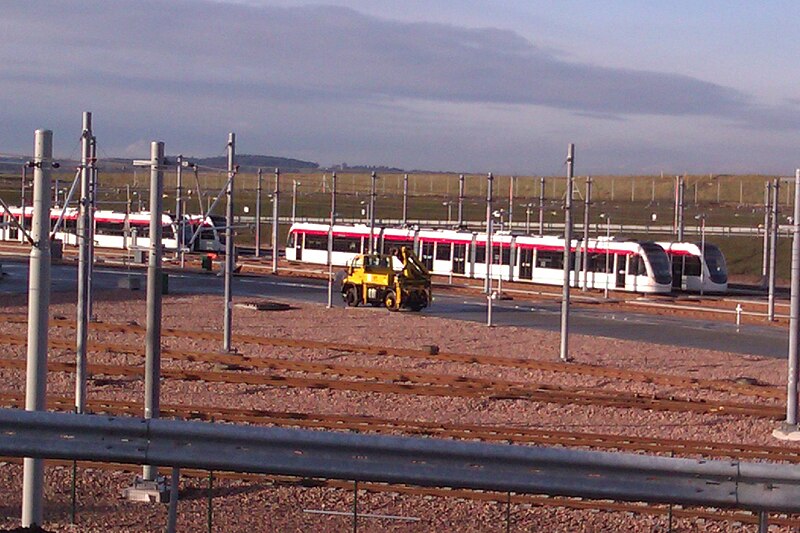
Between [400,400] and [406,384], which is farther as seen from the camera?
[406,384]

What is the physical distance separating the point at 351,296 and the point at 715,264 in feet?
51.8

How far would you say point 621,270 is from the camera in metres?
43.8

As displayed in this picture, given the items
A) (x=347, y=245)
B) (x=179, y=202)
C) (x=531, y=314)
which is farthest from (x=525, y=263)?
(x=179, y=202)

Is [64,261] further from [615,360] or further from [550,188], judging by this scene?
[550,188]

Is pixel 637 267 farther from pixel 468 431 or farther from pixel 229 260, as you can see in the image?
pixel 468 431

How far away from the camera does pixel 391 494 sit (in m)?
10.3

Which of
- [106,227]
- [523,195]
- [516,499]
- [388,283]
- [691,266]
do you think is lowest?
[516,499]

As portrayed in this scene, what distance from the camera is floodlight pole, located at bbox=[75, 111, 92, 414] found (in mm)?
13109

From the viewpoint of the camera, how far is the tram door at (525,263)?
1832 inches

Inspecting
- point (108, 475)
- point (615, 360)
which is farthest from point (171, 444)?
point (615, 360)

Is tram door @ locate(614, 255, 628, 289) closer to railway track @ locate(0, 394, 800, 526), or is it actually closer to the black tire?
the black tire

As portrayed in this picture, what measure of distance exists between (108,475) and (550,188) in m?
109

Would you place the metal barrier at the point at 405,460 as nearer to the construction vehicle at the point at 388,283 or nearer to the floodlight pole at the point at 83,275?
the floodlight pole at the point at 83,275

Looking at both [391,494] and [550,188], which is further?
[550,188]
